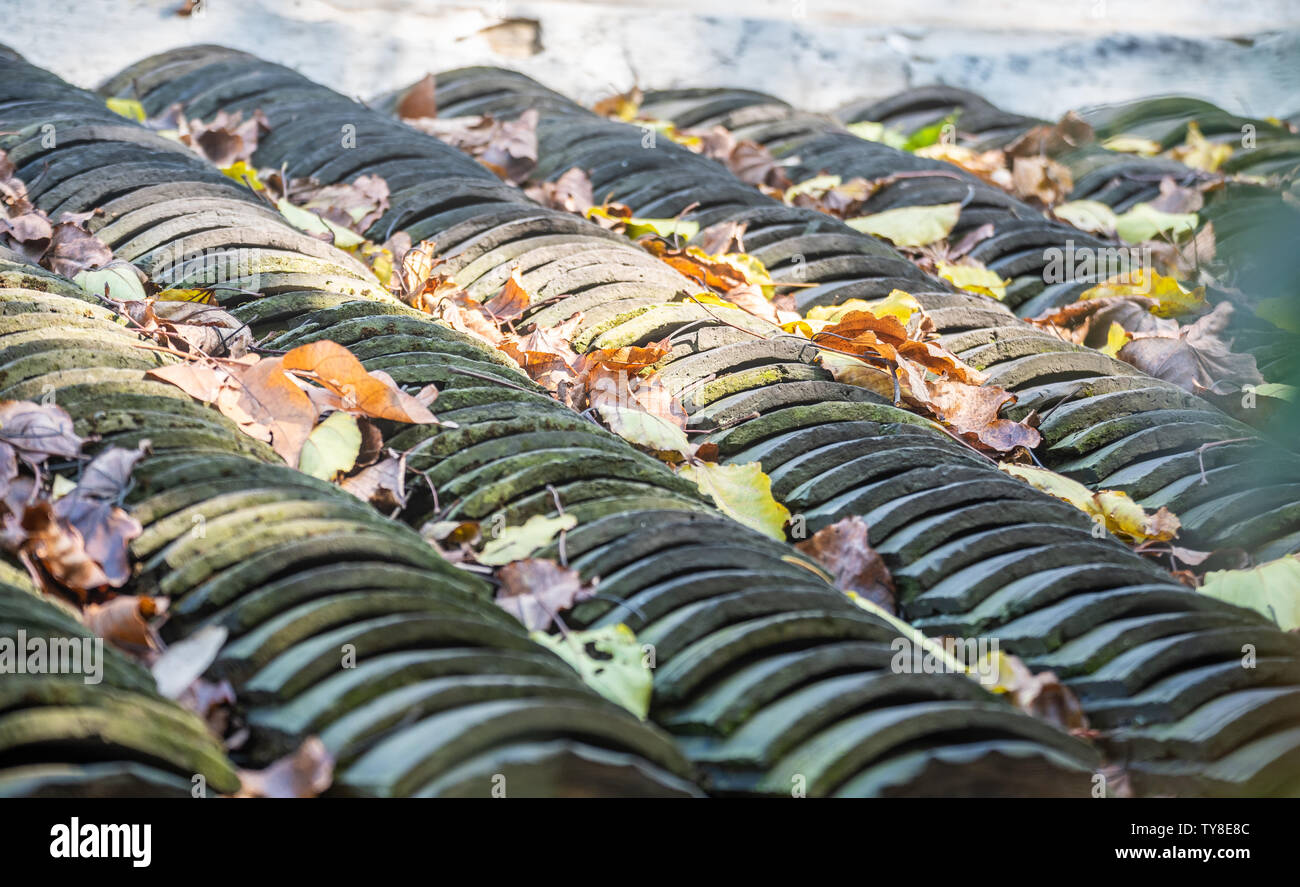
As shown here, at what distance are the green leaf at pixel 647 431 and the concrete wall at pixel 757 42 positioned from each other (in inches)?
148

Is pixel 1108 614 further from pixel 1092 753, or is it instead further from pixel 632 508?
pixel 632 508

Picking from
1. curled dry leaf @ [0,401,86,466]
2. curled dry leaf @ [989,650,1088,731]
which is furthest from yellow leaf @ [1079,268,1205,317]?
curled dry leaf @ [0,401,86,466]

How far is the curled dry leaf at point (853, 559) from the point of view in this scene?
7.22ft

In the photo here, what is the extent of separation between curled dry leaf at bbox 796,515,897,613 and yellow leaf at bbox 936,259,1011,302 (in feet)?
6.21

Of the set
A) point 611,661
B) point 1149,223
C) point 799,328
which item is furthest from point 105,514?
point 1149,223

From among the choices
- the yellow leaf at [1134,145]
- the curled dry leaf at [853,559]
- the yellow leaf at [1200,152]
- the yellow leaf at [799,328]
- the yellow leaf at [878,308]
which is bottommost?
the curled dry leaf at [853,559]

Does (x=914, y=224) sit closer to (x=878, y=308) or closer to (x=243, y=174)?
(x=878, y=308)

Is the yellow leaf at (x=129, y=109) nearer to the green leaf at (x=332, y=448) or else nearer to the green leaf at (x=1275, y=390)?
the green leaf at (x=332, y=448)

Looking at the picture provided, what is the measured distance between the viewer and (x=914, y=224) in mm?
4242

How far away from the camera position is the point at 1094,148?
559 cm

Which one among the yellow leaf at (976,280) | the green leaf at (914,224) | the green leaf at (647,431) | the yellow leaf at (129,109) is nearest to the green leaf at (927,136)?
the green leaf at (914,224)

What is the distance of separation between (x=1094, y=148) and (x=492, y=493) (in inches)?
174
